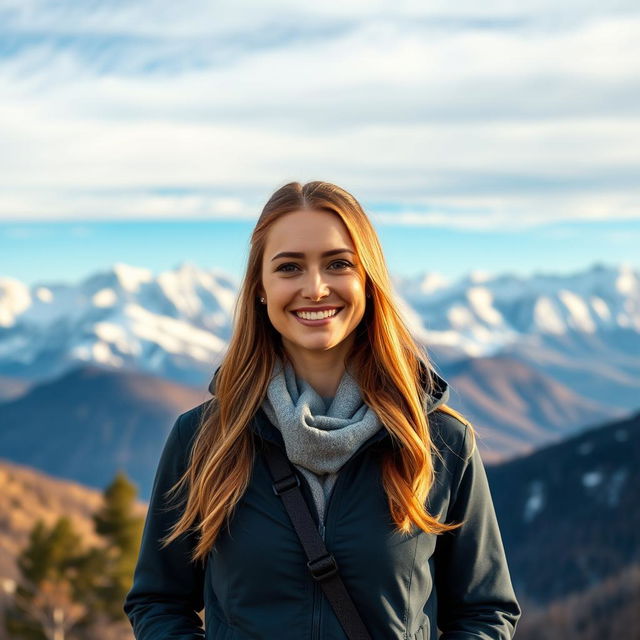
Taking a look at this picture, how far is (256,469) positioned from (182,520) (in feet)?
1.32

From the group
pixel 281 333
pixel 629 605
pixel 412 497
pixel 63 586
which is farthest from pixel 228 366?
pixel 629 605

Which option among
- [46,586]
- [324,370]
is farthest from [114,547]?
[324,370]

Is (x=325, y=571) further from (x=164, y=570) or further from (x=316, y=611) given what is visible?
(x=164, y=570)

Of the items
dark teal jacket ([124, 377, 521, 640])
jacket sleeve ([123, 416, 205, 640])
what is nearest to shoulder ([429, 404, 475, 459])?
dark teal jacket ([124, 377, 521, 640])

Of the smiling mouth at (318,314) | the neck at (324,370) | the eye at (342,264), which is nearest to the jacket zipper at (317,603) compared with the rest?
the neck at (324,370)

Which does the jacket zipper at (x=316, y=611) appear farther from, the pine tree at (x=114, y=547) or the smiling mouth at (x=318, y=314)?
the pine tree at (x=114, y=547)

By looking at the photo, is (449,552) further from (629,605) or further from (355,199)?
(629,605)

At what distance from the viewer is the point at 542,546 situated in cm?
19038

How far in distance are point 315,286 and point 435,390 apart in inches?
29.3

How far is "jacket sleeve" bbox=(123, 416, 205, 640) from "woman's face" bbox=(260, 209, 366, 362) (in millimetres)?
760

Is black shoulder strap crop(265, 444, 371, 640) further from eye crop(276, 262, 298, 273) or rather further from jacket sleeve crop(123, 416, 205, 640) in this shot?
eye crop(276, 262, 298, 273)

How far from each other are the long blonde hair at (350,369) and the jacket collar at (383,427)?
1.1 inches

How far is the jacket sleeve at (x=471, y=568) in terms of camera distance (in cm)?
450

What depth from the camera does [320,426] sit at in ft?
14.1
